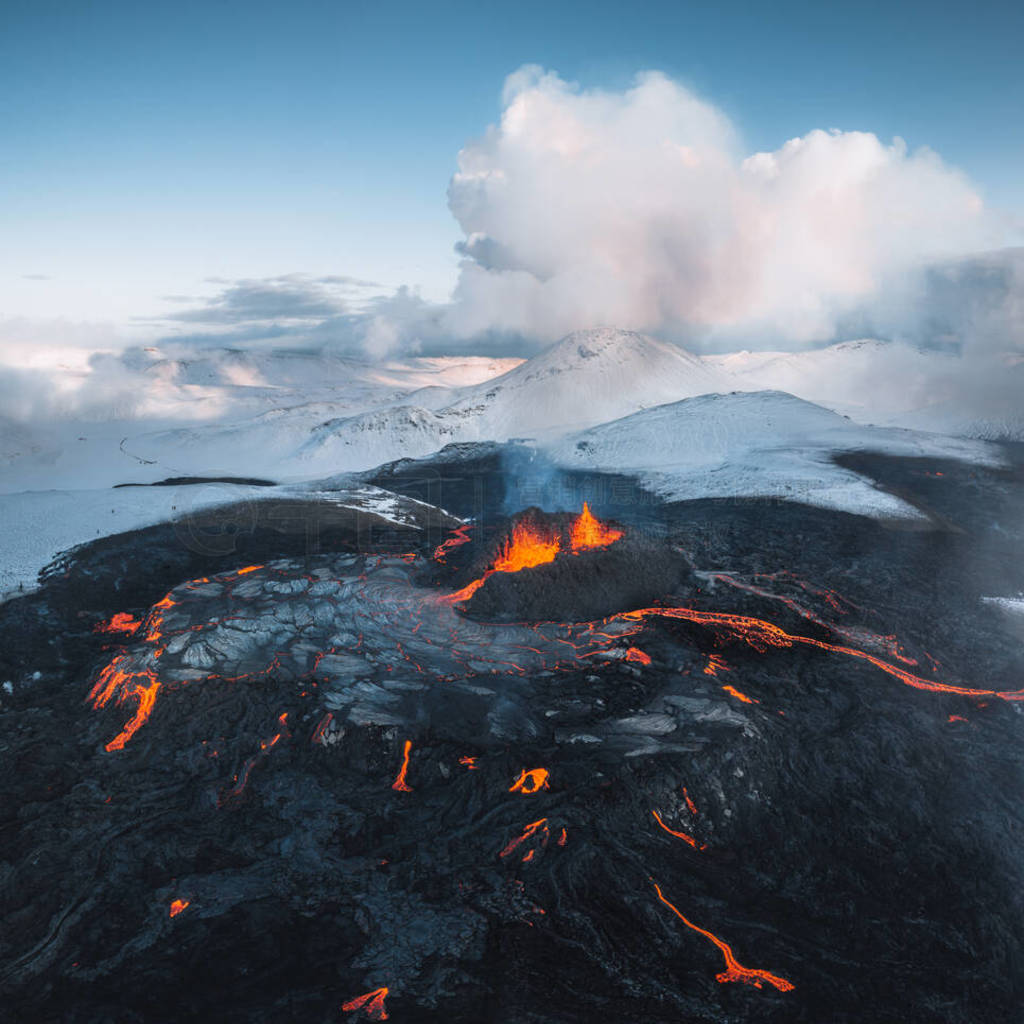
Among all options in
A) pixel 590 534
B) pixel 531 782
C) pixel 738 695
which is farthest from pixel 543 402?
pixel 531 782

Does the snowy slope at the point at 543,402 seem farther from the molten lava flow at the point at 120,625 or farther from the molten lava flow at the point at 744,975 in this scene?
the molten lava flow at the point at 744,975

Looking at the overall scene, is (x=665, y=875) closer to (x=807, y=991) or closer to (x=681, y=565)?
(x=807, y=991)

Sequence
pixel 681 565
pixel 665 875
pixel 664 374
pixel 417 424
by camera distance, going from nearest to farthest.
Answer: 1. pixel 665 875
2. pixel 681 565
3. pixel 417 424
4. pixel 664 374

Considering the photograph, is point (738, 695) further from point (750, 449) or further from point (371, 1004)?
point (750, 449)

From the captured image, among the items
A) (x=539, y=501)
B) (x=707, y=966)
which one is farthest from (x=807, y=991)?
(x=539, y=501)

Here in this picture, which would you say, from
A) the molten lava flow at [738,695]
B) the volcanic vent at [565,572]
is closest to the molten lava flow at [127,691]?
the volcanic vent at [565,572]

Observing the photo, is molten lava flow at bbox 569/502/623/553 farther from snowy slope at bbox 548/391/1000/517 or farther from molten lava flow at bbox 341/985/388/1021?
snowy slope at bbox 548/391/1000/517

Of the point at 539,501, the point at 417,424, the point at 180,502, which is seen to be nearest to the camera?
the point at 180,502
